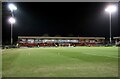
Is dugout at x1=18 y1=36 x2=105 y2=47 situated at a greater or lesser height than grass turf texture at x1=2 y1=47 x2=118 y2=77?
greater

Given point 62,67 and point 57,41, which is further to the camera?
point 57,41

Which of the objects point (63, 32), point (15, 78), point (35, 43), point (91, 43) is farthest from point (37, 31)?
point (15, 78)

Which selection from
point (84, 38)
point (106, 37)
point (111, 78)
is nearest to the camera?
point (111, 78)

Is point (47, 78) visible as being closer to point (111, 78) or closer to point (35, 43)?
point (111, 78)

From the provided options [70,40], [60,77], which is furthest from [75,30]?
[60,77]

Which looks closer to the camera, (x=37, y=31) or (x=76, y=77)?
(x=76, y=77)

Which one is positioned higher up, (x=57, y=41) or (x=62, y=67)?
(x=57, y=41)

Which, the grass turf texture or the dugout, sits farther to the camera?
the dugout

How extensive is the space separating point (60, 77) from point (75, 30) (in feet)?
296

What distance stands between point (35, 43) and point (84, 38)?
1793cm

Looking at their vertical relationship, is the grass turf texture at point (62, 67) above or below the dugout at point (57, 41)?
below

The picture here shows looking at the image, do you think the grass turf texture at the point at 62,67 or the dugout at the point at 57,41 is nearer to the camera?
the grass turf texture at the point at 62,67

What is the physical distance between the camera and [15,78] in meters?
8.68

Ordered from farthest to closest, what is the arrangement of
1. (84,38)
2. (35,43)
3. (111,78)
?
(84,38), (35,43), (111,78)
